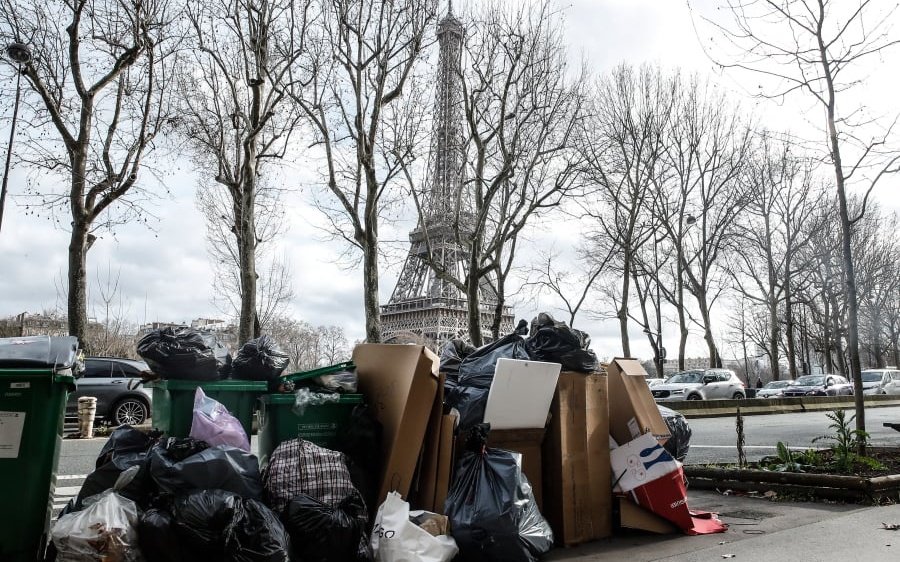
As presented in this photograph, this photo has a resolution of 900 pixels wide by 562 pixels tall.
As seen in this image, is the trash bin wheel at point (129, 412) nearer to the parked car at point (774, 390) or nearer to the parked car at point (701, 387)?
the parked car at point (701, 387)

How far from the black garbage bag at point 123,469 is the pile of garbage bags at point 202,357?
0.46 meters

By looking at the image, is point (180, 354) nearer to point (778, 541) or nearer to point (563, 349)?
point (563, 349)

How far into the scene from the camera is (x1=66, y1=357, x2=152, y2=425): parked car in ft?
42.4

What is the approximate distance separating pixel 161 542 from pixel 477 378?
2246mm

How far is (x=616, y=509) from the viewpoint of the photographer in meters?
4.90

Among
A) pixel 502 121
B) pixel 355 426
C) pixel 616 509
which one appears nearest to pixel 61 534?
pixel 355 426

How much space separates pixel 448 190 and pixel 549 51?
6.41 m

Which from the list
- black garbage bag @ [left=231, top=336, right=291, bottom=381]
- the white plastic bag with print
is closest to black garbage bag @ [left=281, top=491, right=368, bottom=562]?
the white plastic bag with print

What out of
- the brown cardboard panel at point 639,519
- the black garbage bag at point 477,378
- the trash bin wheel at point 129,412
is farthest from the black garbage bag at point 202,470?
the trash bin wheel at point 129,412

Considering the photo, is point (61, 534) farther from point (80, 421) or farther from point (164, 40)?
point (164, 40)

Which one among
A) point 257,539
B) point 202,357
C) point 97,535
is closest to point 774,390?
point 202,357

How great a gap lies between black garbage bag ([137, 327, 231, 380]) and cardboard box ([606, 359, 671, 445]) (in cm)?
301

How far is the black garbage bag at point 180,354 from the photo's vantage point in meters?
4.23

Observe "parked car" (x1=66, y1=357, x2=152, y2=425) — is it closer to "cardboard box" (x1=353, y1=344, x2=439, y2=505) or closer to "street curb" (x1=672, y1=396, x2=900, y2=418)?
"cardboard box" (x1=353, y1=344, x2=439, y2=505)
